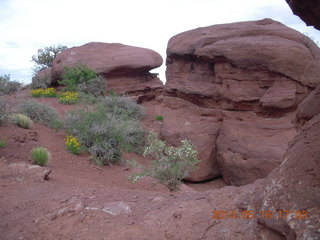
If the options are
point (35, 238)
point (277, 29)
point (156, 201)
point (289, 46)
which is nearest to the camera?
point (35, 238)

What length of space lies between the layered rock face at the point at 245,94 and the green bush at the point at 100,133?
8.74 feet

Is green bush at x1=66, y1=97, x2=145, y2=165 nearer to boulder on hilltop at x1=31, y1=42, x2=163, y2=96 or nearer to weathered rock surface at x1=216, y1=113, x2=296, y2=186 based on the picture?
weathered rock surface at x1=216, y1=113, x2=296, y2=186

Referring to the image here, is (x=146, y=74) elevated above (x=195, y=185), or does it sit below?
above

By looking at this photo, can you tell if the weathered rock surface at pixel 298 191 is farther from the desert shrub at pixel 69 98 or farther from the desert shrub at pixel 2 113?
the desert shrub at pixel 69 98

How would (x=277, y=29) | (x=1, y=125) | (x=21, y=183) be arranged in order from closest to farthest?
1. (x=21, y=183)
2. (x=1, y=125)
3. (x=277, y=29)

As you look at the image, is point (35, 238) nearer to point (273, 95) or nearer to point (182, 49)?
point (273, 95)

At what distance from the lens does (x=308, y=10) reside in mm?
2801

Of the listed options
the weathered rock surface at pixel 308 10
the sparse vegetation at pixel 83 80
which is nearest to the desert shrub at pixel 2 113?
the sparse vegetation at pixel 83 80

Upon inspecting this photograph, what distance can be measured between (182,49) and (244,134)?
13.7 ft

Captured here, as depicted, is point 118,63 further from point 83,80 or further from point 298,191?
point 298,191

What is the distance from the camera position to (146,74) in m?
19.4

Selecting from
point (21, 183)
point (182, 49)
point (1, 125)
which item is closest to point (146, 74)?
point (182, 49)

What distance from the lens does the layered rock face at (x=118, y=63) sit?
1797cm
